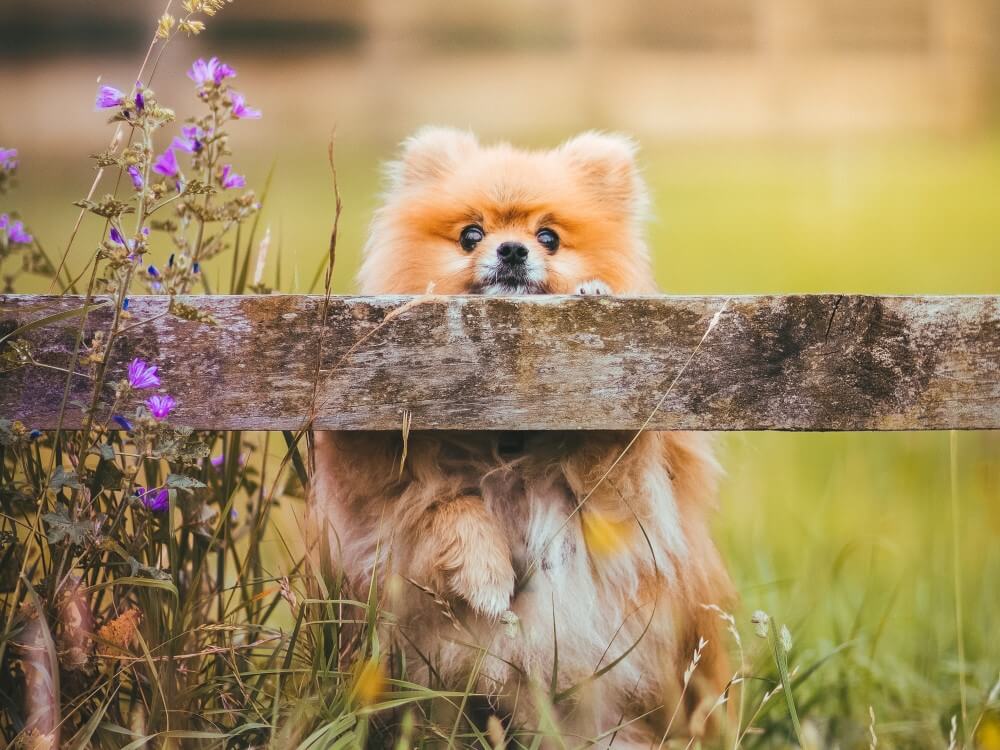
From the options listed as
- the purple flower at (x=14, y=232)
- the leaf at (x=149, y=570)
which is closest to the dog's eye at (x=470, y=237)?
the purple flower at (x=14, y=232)

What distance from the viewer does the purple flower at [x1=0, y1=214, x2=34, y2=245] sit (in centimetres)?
225

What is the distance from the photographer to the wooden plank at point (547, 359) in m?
1.82

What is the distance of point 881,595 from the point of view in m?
3.52

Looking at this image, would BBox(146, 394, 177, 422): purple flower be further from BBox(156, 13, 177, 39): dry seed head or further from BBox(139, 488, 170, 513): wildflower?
BBox(156, 13, 177, 39): dry seed head

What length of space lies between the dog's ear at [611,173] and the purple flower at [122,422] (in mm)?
1517

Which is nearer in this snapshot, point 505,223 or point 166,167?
point 166,167

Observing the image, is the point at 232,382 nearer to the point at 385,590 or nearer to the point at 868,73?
the point at 385,590

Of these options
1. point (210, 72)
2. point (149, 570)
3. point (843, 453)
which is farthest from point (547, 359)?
point (843, 453)

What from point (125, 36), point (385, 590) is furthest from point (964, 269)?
point (125, 36)

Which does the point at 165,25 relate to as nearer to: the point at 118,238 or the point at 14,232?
the point at 118,238

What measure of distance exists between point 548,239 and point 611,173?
1.03 ft

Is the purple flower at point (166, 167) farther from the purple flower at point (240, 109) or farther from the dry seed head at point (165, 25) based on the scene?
the dry seed head at point (165, 25)

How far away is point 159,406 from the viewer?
1776mm

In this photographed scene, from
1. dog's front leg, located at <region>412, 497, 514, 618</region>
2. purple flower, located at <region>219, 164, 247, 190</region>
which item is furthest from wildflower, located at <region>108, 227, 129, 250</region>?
dog's front leg, located at <region>412, 497, 514, 618</region>
